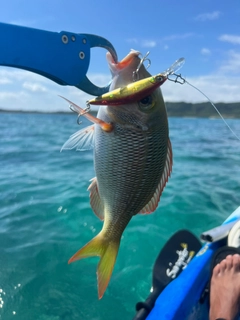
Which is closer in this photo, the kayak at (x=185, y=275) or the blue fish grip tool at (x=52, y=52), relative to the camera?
the blue fish grip tool at (x=52, y=52)

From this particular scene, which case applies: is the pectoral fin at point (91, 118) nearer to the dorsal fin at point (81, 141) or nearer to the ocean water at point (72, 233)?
the dorsal fin at point (81, 141)

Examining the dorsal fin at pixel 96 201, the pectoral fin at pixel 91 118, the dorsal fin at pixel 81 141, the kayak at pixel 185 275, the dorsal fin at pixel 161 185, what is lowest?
the kayak at pixel 185 275

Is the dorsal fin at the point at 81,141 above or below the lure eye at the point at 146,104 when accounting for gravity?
below

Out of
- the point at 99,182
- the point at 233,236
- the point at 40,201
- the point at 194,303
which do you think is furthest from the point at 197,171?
the point at 99,182

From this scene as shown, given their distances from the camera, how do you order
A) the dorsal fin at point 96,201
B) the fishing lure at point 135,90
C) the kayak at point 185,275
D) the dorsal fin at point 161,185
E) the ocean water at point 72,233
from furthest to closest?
the ocean water at point 72,233
the kayak at point 185,275
the dorsal fin at point 96,201
the dorsal fin at point 161,185
the fishing lure at point 135,90

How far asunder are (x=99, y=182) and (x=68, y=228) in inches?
167

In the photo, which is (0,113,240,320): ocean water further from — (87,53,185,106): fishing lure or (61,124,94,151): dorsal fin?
(87,53,185,106): fishing lure

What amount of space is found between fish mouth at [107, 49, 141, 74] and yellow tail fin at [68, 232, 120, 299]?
2.53 feet

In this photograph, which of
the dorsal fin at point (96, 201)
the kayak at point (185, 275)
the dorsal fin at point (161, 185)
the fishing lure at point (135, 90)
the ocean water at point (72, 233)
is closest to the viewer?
the fishing lure at point (135, 90)

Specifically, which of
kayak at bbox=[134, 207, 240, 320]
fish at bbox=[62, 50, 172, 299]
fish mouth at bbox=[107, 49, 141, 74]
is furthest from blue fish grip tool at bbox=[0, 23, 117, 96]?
kayak at bbox=[134, 207, 240, 320]

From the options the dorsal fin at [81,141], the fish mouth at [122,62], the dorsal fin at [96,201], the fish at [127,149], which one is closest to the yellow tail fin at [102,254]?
the fish at [127,149]

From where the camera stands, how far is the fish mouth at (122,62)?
1.29m

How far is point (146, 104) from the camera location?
133 centimetres

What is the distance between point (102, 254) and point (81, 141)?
1.76ft
